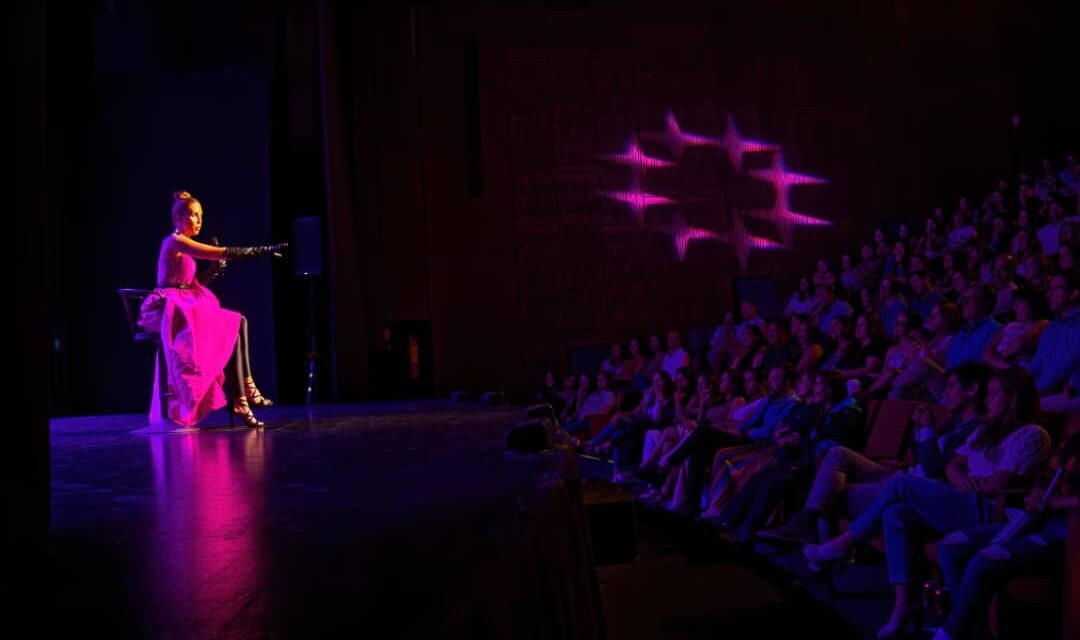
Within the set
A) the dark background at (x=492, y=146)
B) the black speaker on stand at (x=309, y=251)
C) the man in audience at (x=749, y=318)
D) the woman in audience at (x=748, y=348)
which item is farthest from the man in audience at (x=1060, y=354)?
the black speaker on stand at (x=309, y=251)

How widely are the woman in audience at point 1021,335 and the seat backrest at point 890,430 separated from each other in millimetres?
493

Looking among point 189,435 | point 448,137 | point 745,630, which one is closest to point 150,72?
point 448,137

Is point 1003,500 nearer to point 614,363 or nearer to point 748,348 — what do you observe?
point 748,348

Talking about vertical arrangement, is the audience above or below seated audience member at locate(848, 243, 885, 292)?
below

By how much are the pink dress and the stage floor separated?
120cm

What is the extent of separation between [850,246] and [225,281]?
235 inches

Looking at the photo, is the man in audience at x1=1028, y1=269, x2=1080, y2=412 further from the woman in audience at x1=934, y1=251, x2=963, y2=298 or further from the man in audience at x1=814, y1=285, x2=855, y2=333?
the man in audience at x1=814, y1=285, x2=855, y2=333

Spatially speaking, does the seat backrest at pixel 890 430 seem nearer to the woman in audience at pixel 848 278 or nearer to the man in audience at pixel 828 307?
the man in audience at pixel 828 307

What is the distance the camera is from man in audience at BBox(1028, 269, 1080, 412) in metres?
3.77

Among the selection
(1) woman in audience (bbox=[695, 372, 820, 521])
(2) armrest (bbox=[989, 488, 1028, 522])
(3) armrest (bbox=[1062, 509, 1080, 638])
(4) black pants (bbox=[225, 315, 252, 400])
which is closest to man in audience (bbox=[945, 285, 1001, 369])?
(1) woman in audience (bbox=[695, 372, 820, 521])

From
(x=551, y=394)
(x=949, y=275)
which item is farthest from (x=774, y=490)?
(x=551, y=394)

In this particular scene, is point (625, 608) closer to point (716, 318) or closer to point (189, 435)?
point (189, 435)

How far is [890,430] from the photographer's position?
4074mm

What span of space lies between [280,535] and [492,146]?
8.08m
